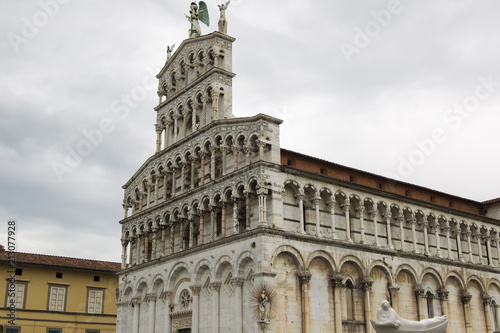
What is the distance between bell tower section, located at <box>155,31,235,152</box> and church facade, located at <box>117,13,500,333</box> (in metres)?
0.08

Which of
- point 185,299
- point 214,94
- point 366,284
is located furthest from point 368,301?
point 214,94

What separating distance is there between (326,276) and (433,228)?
1029 cm

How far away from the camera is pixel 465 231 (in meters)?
37.4

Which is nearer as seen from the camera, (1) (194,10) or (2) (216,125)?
(2) (216,125)

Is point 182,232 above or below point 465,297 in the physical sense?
above

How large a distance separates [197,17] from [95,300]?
2257 centimetres

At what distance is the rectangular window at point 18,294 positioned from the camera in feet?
132

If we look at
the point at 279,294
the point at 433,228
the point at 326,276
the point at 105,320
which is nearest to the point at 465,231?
the point at 433,228

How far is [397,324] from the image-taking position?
1658cm

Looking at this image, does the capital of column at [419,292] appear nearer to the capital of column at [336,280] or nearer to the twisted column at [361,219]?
the twisted column at [361,219]

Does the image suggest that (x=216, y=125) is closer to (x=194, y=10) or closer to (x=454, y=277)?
(x=194, y=10)

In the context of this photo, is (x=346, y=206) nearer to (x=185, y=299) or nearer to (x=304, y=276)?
(x=304, y=276)

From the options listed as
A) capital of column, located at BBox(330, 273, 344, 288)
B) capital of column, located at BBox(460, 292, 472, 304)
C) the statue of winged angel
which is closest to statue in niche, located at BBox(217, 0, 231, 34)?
the statue of winged angel

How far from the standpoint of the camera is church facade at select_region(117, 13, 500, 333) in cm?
2725
